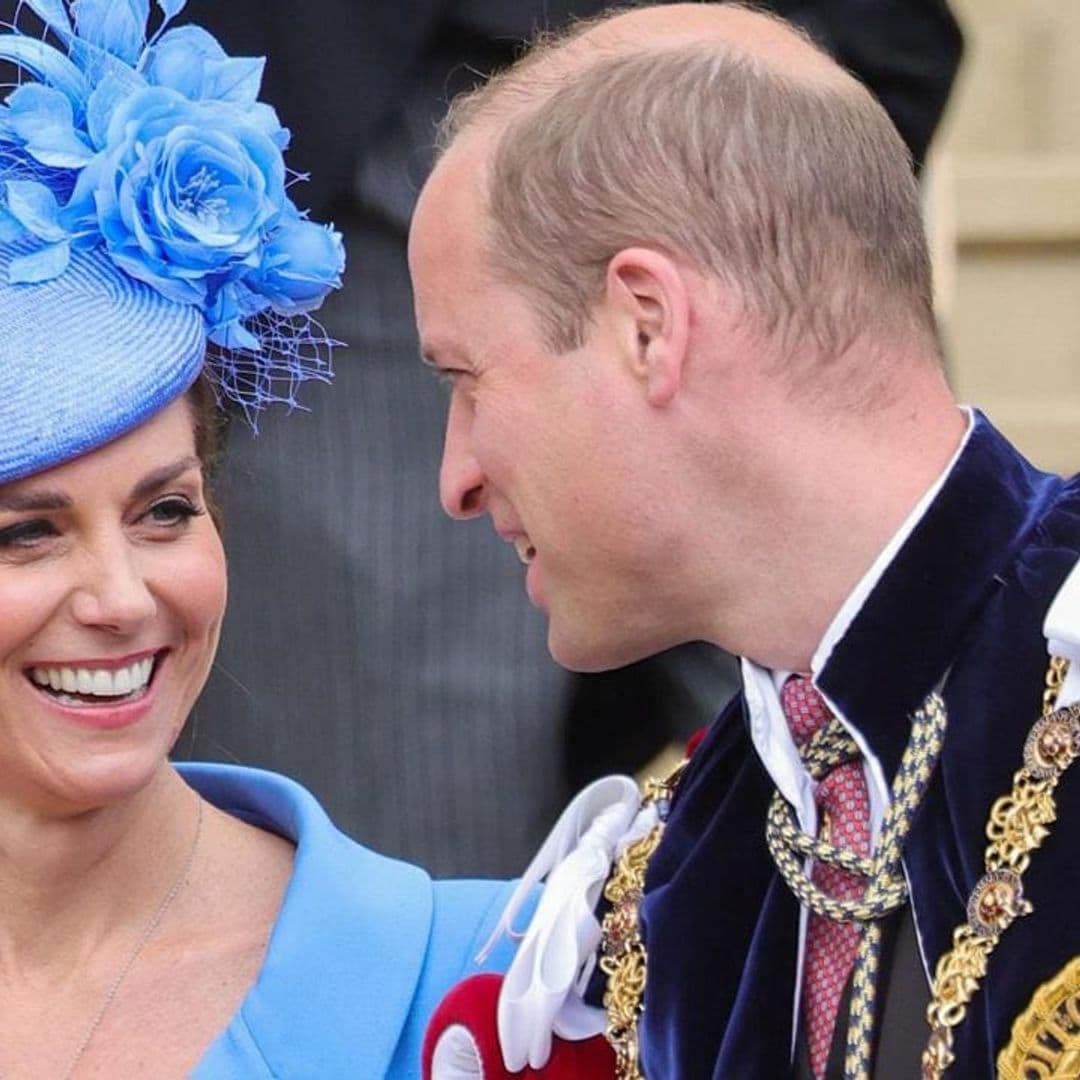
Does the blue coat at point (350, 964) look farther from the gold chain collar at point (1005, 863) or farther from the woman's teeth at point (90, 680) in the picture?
the gold chain collar at point (1005, 863)

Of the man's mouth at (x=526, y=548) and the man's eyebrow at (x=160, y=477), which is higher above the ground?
the man's mouth at (x=526, y=548)

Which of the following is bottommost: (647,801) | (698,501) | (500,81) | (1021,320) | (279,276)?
(1021,320)

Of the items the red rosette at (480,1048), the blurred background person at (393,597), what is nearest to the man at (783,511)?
the red rosette at (480,1048)

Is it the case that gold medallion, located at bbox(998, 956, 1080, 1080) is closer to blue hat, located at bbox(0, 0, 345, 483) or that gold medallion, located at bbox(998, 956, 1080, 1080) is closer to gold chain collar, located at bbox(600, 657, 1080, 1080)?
gold chain collar, located at bbox(600, 657, 1080, 1080)

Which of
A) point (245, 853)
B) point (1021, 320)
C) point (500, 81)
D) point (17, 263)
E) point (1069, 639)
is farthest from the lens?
point (1021, 320)

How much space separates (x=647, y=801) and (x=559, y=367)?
537 millimetres

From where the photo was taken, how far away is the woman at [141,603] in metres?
3.25

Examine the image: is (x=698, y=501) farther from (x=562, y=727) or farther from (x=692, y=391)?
(x=562, y=727)

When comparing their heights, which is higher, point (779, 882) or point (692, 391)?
point (692, 391)

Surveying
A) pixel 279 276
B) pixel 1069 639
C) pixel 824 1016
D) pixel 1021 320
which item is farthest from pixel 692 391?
pixel 1021 320

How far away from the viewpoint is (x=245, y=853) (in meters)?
3.52

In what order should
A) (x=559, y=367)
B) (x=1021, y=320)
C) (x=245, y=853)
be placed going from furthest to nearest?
(x=1021, y=320) → (x=245, y=853) → (x=559, y=367)

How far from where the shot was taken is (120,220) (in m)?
3.27

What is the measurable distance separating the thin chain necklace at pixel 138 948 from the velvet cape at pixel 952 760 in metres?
0.78
